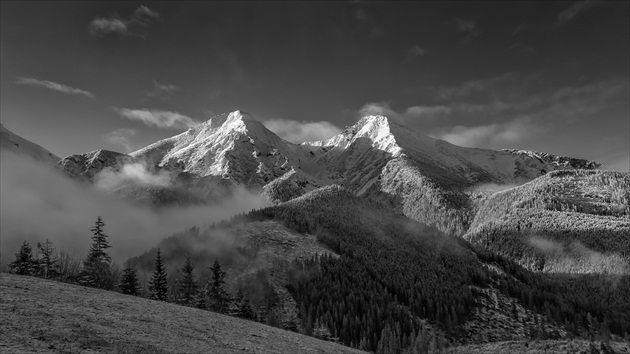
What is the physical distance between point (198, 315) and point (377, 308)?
128032 millimetres

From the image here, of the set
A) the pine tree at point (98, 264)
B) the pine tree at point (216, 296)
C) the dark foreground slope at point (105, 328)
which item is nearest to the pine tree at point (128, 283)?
the pine tree at point (98, 264)

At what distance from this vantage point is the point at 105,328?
35625 mm

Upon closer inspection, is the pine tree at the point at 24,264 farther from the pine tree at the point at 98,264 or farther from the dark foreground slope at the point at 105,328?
the dark foreground slope at the point at 105,328

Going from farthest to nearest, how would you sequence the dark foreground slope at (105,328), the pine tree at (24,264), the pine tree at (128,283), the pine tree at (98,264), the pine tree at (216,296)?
the pine tree at (216,296) → the pine tree at (98,264) → the pine tree at (128,283) → the pine tree at (24,264) → the dark foreground slope at (105,328)

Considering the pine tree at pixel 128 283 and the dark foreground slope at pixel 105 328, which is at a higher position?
the pine tree at pixel 128 283

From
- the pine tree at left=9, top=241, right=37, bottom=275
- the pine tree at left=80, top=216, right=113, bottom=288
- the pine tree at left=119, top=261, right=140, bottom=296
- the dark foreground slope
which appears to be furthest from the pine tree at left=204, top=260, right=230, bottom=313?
the dark foreground slope

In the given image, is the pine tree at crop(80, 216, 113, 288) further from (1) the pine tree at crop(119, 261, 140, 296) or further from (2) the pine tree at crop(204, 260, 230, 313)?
(2) the pine tree at crop(204, 260, 230, 313)

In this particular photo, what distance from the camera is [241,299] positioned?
95.2 metres

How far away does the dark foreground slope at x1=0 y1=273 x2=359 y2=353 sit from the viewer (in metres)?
30.4

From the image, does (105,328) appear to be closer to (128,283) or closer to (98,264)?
(128,283)

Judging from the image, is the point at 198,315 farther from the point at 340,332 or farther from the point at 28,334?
the point at 340,332

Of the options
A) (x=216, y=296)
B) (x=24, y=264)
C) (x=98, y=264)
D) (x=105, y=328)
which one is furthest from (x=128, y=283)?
(x=105, y=328)

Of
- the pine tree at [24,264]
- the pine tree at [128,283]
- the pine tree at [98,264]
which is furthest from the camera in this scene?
the pine tree at [98,264]

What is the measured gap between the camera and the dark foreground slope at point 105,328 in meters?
30.4
